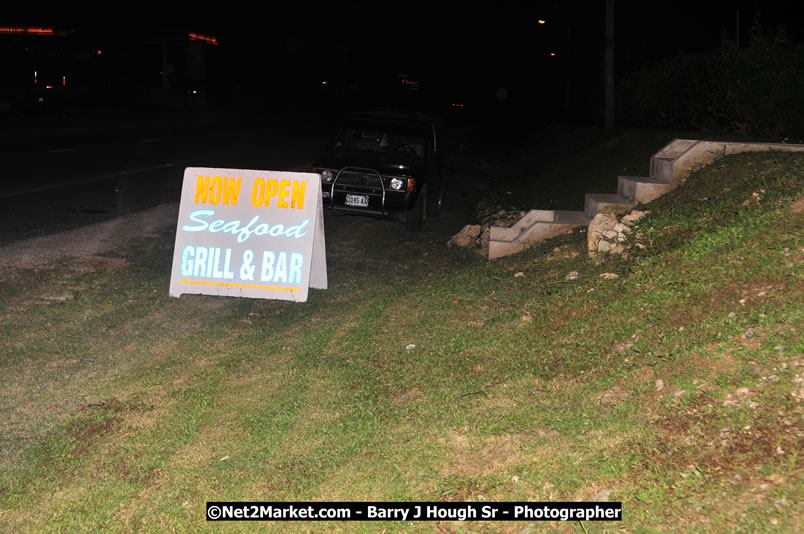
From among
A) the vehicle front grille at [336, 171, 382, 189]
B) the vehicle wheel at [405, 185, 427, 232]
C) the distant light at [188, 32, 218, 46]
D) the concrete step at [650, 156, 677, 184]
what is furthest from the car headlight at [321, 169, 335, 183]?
the distant light at [188, 32, 218, 46]

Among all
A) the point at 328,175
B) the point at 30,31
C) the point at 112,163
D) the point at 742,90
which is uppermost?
the point at 742,90

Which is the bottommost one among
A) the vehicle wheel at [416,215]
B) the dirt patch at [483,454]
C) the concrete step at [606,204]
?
the vehicle wheel at [416,215]

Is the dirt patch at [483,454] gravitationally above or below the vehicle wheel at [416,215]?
above

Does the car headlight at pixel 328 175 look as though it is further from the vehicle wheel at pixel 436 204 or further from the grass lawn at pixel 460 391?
the grass lawn at pixel 460 391

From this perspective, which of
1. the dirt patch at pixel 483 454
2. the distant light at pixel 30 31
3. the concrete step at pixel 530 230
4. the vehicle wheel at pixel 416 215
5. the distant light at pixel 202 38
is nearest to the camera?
the dirt patch at pixel 483 454

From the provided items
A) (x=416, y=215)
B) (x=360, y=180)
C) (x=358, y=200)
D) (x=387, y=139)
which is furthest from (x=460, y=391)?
(x=387, y=139)

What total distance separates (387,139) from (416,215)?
1.48 meters

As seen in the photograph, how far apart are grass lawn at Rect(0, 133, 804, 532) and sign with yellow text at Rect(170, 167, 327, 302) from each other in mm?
262

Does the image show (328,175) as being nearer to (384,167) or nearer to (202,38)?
(384,167)

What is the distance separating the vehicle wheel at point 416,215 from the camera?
12.4 m

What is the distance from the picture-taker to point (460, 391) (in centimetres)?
504

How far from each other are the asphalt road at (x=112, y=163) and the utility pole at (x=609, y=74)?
8.26 m

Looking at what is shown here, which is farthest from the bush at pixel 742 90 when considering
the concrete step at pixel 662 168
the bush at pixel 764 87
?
the concrete step at pixel 662 168

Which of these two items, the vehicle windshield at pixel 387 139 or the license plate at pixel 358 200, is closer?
the license plate at pixel 358 200
